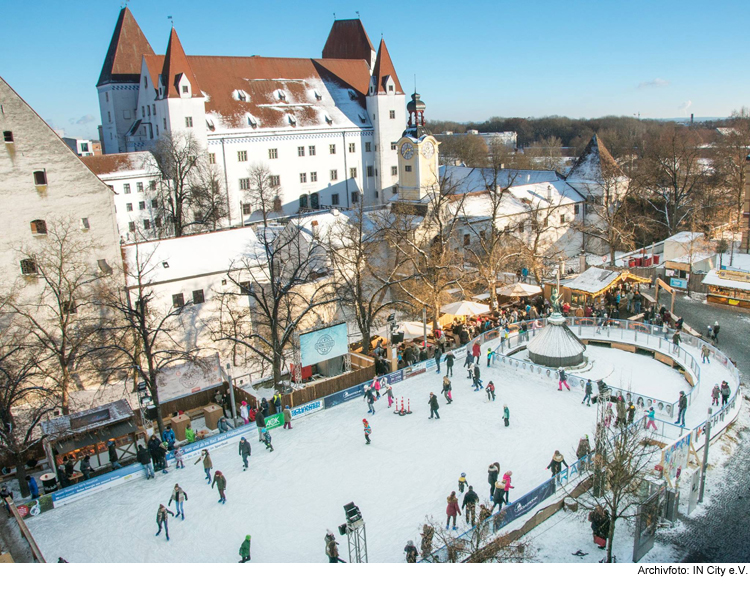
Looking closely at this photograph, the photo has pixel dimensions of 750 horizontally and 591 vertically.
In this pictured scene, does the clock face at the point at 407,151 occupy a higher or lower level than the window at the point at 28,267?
higher

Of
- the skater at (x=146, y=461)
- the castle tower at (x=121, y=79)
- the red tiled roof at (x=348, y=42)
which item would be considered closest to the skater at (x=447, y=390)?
the skater at (x=146, y=461)

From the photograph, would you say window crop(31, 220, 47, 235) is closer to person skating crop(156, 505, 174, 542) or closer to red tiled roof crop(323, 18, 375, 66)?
person skating crop(156, 505, 174, 542)

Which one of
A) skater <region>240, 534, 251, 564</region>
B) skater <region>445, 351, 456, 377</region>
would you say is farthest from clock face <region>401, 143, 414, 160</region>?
skater <region>240, 534, 251, 564</region>

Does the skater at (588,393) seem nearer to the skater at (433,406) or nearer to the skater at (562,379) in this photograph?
the skater at (562,379)

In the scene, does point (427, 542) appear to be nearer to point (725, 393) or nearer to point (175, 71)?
point (725, 393)

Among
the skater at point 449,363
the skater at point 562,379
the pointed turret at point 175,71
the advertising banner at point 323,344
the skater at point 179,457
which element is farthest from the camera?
the pointed turret at point 175,71

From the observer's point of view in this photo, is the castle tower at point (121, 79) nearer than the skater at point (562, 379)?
No

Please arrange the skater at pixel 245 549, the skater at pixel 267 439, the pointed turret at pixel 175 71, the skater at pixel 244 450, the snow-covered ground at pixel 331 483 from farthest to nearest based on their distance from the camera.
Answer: the pointed turret at pixel 175 71, the skater at pixel 267 439, the skater at pixel 244 450, the snow-covered ground at pixel 331 483, the skater at pixel 245 549

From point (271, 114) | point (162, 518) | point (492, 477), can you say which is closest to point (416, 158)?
point (271, 114)
